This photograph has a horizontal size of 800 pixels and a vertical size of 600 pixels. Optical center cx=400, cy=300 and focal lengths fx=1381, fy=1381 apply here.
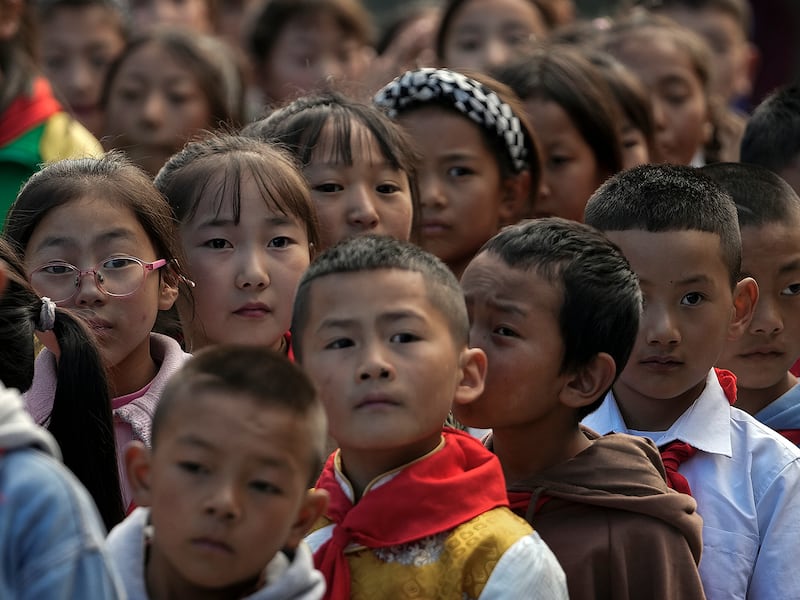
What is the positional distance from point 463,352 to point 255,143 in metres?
1.23

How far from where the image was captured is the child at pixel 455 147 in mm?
4625

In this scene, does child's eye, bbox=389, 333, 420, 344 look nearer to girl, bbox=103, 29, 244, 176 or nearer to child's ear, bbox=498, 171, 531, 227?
child's ear, bbox=498, 171, 531, 227

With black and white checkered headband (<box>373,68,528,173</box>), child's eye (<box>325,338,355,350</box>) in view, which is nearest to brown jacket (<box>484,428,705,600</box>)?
child's eye (<box>325,338,355,350</box>)

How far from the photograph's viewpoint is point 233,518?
227cm

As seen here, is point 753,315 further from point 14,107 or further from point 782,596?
point 14,107

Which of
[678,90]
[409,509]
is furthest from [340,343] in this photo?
[678,90]

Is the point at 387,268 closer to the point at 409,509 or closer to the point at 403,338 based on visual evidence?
Result: the point at 403,338

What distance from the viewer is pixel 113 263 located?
3320 millimetres

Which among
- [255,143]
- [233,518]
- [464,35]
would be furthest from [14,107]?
[233,518]

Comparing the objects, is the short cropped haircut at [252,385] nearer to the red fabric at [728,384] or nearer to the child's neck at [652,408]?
the child's neck at [652,408]

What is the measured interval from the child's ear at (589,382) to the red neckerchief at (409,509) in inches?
15.5

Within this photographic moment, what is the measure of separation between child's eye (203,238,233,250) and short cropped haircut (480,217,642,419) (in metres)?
0.81

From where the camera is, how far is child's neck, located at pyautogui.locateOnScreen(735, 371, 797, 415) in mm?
3885

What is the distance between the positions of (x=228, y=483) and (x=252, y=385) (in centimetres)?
18
